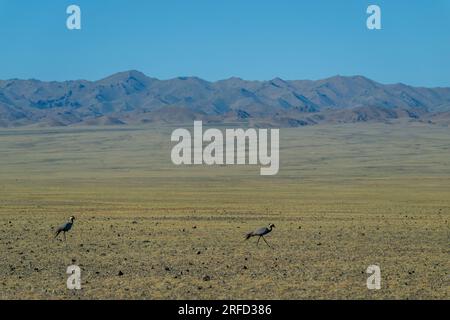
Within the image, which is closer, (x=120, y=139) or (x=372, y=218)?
(x=372, y=218)

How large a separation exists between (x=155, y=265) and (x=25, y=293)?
12.4 feet

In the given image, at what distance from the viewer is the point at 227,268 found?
52.6 ft

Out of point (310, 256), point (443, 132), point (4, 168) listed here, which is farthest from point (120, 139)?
point (310, 256)

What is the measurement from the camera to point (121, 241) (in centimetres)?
2078

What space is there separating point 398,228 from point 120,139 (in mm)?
111887

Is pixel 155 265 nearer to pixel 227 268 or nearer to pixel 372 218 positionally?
pixel 227 268

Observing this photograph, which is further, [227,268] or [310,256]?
[310,256]
